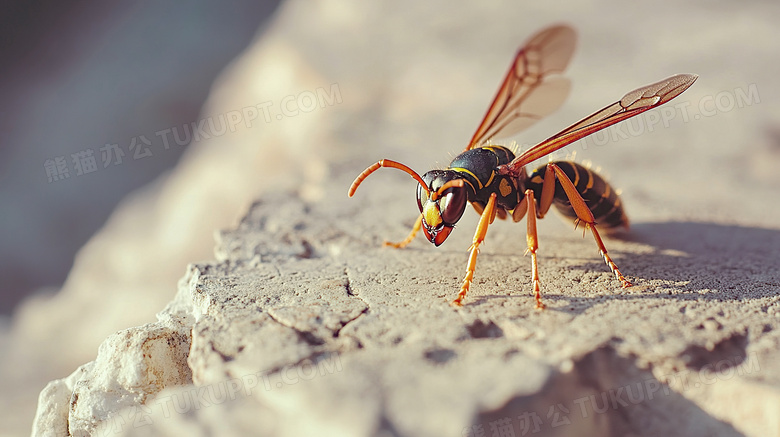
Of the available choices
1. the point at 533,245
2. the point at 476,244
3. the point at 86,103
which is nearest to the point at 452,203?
the point at 476,244

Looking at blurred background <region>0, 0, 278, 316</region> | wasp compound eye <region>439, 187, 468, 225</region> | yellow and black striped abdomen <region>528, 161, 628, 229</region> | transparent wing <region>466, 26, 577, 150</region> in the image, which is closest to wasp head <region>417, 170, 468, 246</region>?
wasp compound eye <region>439, 187, 468, 225</region>

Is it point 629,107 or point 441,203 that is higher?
point 629,107

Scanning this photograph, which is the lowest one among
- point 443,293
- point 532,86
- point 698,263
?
point 698,263

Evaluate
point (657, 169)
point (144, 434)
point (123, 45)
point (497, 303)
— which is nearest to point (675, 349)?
point (497, 303)

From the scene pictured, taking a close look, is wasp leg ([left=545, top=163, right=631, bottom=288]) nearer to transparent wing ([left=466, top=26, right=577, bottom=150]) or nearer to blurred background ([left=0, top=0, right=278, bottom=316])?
transparent wing ([left=466, top=26, right=577, bottom=150])

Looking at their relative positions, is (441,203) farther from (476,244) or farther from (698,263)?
(698,263)

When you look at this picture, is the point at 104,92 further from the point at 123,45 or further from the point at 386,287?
the point at 386,287
